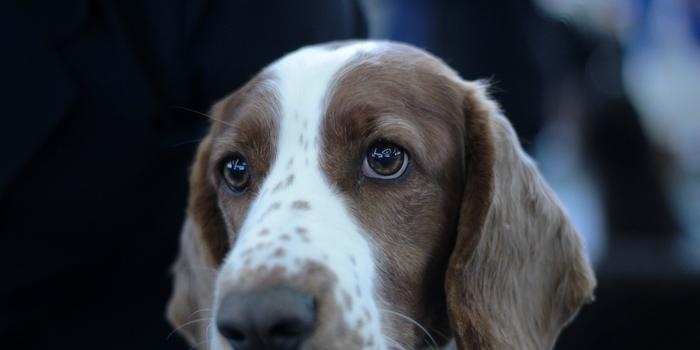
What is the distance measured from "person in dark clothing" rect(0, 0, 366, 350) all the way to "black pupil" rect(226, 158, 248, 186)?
51cm

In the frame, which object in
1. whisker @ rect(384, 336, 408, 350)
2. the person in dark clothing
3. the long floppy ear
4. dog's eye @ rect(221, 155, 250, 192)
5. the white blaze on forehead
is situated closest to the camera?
the white blaze on forehead

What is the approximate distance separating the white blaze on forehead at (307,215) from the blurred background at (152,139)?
0.56 meters

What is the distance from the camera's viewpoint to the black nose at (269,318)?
1.57m

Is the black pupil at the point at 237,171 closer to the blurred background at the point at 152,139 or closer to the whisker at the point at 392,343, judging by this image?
the blurred background at the point at 152,139

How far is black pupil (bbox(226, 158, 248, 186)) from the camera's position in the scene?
2.17 meters

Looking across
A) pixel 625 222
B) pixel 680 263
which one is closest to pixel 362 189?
pixel 680 263

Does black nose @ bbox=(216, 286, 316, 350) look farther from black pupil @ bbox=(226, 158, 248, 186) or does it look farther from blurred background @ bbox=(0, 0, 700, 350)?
blurred background @ bbox=(0, 0, 700, 350)

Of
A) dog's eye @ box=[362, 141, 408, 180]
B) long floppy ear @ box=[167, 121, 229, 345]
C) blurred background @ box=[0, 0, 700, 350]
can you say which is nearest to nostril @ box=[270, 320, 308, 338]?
dog's eye @ box=[362, 141, 408, 180]

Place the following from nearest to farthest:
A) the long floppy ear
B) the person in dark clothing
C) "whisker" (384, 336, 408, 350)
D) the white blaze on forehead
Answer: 1. the white blaze on forehead
2. "whisker" (384, 336, 408, 350)
3. the long floppy ear
4. the person in dark clothing

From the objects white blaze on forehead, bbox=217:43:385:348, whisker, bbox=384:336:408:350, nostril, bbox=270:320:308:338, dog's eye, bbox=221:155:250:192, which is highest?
dog's eye, bbox=221:155:250:192

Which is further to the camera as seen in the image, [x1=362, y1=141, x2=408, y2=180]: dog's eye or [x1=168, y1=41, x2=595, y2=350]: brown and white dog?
[x1=362, y1=141, x2=408, y2=180]: dog's eye

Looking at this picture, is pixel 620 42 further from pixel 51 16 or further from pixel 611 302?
pixel 51 16

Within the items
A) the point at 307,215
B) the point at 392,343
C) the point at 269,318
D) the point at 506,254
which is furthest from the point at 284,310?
the point at 506,254

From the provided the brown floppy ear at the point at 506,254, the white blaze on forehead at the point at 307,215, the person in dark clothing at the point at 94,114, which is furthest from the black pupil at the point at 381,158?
the person in dark clothing at the point at 94,114
